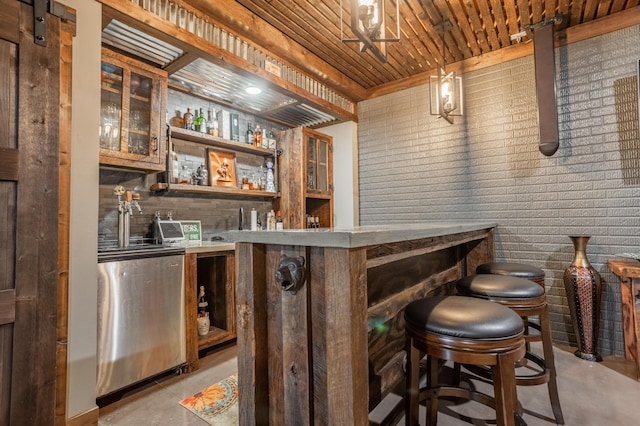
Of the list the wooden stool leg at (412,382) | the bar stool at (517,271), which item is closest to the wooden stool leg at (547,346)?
the bar stool at (517,271)

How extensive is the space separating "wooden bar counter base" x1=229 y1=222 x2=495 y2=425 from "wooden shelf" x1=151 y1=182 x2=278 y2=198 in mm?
1845

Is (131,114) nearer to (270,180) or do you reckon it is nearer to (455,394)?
(270,180)

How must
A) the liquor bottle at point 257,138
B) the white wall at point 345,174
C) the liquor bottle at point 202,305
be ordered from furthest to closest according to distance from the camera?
1. the white wall at point 345,174
2. the liquor bottle at point 257,138
3. the liquor bottle at point 202,305

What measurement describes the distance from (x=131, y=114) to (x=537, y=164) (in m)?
3.73

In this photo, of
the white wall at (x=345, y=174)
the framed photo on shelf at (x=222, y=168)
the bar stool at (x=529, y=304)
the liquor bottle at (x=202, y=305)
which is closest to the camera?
the bar stool at (x=529, y=304)

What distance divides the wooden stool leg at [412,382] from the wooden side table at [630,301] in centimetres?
204

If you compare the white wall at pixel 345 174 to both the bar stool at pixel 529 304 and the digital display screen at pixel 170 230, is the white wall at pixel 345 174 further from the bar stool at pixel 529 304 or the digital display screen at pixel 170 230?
the bar stool at pixel 529 304

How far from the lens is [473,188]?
331 centimetres

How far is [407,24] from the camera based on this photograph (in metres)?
2.71

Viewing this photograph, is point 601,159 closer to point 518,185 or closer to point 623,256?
point 518,185

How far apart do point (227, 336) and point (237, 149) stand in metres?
2.07

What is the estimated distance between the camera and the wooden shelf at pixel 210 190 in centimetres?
275

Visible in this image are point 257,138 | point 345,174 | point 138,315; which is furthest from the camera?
point 345,174

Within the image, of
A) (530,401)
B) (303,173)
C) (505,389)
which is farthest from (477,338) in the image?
(303,173)
